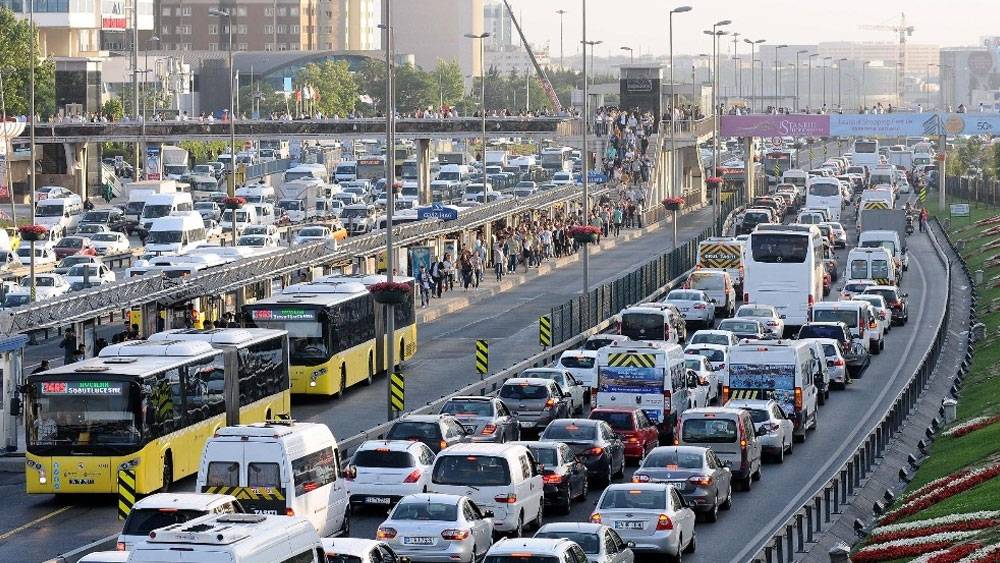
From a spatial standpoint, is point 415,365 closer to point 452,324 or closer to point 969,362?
point 452,324

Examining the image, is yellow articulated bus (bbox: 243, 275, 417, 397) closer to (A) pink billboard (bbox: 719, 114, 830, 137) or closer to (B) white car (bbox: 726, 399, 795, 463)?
(B) white car (bbox: 726, 399, 795, 463)

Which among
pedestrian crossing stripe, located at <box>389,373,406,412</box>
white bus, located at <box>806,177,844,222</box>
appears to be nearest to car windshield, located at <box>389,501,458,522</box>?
pedestrian crossing stripe, located at <box>389,373,406,412</box>

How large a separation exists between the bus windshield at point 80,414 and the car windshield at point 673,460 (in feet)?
28.4

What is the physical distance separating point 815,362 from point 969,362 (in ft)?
34.4

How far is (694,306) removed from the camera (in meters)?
63.3

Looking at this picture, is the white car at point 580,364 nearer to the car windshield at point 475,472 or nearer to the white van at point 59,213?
the car windshield at point 475,472

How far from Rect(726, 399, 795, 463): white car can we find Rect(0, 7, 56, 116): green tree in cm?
10738

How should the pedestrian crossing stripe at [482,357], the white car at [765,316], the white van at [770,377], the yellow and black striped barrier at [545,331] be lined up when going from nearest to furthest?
the white van at [770,377], the pedestrian crossing stripe at [482,357], the yellow and black striped barrier at [545,331], the white car at [765,316]

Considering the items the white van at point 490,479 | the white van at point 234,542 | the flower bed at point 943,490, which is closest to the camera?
the white van at point 234,542

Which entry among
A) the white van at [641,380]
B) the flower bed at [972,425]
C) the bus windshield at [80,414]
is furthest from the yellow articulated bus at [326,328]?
the flower bed at [972,425]

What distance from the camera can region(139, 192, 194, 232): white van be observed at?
95.4 meters

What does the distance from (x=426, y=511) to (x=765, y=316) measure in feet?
105

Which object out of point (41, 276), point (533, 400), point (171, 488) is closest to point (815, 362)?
point (533, 400)

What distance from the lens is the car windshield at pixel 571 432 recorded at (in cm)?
3634
